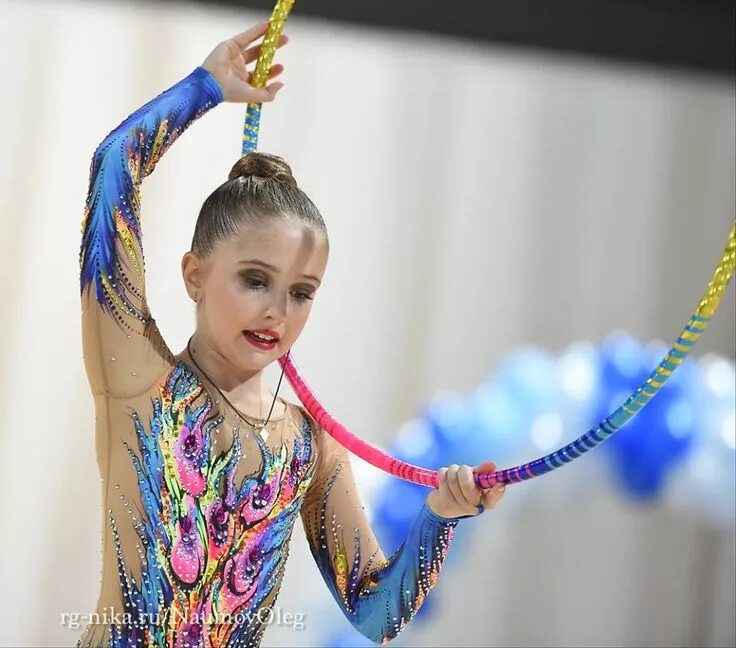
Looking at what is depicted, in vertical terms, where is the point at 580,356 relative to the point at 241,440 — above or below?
above

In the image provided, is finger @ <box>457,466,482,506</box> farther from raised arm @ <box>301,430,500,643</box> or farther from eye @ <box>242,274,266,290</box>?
eye @ <box>242,274,266,290</box>

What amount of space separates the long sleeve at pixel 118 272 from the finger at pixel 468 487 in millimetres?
387

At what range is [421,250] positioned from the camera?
328cm

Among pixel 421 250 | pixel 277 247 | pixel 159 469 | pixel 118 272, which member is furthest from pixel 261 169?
pixel 421 250

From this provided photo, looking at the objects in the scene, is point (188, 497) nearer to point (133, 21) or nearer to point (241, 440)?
point (241, 440)

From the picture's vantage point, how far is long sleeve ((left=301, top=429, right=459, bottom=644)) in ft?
4.60

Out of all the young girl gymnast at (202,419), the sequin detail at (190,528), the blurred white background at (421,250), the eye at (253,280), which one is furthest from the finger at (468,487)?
the blurred white background at (421,250)

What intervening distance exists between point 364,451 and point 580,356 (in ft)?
5.69

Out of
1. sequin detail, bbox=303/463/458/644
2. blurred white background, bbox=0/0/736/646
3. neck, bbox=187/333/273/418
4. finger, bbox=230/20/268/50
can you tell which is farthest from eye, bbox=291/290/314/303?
blurred white background, bbox=0/0/736/646

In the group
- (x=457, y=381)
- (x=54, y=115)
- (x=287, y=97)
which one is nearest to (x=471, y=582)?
(x=457, y=381)

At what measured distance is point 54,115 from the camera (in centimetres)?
292

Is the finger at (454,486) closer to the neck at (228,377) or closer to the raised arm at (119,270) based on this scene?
the neck at (228,377)

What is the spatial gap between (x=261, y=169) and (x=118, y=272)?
0.78 ft

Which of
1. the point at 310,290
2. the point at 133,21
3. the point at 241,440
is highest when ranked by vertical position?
the point at 133,21
